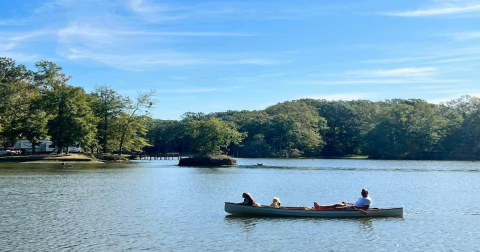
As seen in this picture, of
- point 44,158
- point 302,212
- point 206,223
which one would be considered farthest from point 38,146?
point 302,212

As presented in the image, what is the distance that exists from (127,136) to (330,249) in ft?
294

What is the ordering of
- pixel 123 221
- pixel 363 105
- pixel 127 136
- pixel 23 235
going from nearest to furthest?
pixel 23 235, pixel 123 221, pixel 127 136, pixel 363 105

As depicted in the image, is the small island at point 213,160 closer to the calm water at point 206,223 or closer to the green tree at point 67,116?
the green tree at point 67,116

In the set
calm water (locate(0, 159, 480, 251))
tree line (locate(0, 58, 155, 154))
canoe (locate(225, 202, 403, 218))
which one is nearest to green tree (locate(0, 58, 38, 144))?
tree line (locate(0, 58, 155, 154))

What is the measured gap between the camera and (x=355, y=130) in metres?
143

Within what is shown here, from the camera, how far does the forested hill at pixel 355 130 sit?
398ft

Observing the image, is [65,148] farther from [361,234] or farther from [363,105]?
[363,105]

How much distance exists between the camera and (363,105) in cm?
15912

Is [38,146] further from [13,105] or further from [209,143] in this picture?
[209,143]

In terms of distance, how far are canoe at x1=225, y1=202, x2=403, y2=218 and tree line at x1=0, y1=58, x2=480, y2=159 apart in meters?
57.2

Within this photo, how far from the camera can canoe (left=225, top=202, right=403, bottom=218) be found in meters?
26.9

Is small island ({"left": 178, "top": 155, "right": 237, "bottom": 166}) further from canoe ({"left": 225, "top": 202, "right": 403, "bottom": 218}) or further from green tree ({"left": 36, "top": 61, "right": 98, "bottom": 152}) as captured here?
canoe ({"left": 225, "top": 202, "right": 403, "bottom": 218})

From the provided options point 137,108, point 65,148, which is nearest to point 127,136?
point 137,108

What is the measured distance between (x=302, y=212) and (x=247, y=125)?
12080 centimetres
